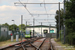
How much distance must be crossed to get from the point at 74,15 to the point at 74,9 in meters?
0.70

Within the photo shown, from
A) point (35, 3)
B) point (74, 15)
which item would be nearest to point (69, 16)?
point (74, 15)

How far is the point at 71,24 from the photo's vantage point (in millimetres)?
21312

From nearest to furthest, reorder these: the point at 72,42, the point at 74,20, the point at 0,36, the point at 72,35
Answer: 1. the point at 74,20
2. the point at 72,35
3. the point at 72,42
4. the point at 0,36

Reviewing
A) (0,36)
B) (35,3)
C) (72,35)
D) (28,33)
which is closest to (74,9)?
(72,35)

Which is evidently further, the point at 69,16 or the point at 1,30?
the point at 1,30

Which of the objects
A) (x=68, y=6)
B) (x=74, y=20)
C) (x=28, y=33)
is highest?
(x=68, y=6)

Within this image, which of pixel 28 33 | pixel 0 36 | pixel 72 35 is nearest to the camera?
pixel 72 35

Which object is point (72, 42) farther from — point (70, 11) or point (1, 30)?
point (1, 30)

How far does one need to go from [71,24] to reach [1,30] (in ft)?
75.7

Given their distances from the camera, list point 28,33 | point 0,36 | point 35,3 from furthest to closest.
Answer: point 28,33
point 0,36
point 35,3

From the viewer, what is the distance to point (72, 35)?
79.8 ft

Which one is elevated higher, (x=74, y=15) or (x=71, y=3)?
(x=71, y=3)

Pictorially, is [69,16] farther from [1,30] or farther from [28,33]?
[28,33]

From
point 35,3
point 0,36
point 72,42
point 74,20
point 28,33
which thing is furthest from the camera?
point 28,33
